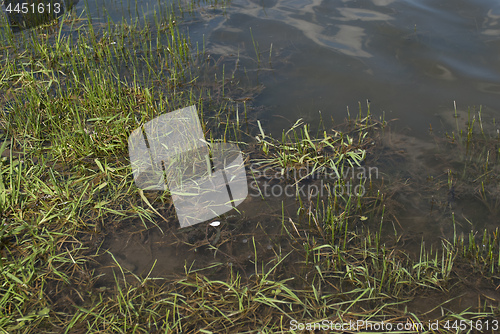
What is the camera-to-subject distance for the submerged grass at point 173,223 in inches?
106

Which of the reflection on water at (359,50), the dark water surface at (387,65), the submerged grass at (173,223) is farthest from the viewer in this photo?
the reflection on water at (359,50)

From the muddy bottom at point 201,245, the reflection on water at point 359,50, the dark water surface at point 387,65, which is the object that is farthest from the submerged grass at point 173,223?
the reflection on water at point 359,50

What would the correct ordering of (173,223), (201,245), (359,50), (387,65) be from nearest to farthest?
1. (201,245)
2. (173,223)
3. (387,65)
4. (359,50)

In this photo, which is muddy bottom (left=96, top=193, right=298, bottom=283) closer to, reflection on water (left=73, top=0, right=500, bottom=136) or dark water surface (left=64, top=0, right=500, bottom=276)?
dark water surface (left=64, top=0, right=500, bottom=276)

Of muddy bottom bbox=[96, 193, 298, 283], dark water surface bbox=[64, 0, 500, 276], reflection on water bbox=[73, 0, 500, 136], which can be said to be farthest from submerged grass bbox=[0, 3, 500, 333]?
reflection on water bbox=[73, 0, 500, 136]

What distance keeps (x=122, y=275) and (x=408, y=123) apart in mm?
3029

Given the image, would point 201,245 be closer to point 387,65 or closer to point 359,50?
point 387,65

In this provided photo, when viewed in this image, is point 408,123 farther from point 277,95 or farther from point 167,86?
point 167,86

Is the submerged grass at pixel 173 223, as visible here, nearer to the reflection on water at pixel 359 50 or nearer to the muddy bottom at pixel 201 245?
the muddy bottom at pixel 201 245

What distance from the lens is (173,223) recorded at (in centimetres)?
337

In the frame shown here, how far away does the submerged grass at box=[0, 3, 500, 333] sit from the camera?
269cm

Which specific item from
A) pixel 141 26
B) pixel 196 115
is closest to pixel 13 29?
pixel 141 26

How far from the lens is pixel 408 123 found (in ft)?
13.8

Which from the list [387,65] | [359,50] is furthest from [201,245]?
[359,50]
